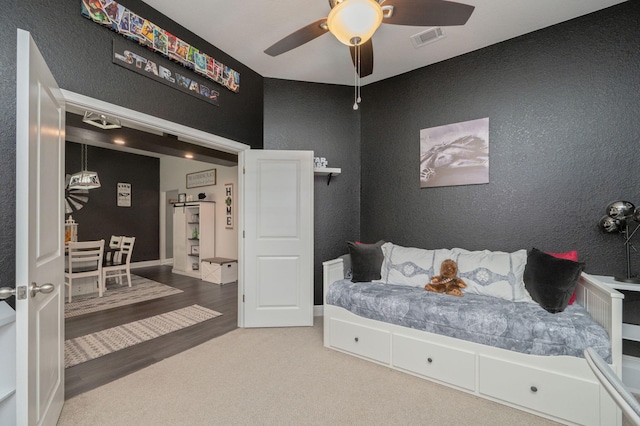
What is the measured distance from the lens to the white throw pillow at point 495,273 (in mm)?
2359

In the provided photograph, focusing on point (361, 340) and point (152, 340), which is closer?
point (361, 340)

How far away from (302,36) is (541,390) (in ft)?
9.04

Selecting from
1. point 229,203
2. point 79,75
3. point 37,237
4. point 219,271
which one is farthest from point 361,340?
point 229,203

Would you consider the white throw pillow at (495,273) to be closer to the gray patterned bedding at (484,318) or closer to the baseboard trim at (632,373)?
the gray patterned bedding at (484,318)

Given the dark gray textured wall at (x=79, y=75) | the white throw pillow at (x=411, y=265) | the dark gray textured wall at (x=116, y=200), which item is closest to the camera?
the dark gray textured wall at (x=79, y=75)

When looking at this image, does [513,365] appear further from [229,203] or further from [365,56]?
[229,203]

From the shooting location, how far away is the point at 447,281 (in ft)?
8.52

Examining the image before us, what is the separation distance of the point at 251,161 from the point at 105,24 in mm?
1627

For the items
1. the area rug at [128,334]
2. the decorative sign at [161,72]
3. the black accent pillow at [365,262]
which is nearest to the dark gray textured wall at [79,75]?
the decorative sign at [161,72]

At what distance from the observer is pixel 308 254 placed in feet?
10.9

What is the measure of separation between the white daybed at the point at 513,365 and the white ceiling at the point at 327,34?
2209 millimetres

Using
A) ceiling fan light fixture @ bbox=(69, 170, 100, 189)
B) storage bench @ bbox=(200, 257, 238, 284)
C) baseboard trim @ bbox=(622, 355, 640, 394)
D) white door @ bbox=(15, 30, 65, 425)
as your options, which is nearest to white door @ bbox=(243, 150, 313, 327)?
white door @ bbox=(15, 30, 65, 425)

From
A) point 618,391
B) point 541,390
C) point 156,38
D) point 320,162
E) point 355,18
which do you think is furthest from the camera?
point 320,162

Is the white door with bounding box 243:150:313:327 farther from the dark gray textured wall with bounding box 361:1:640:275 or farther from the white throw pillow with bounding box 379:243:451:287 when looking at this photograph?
the dark gray textured wall with bounding box 361:1:640:275
